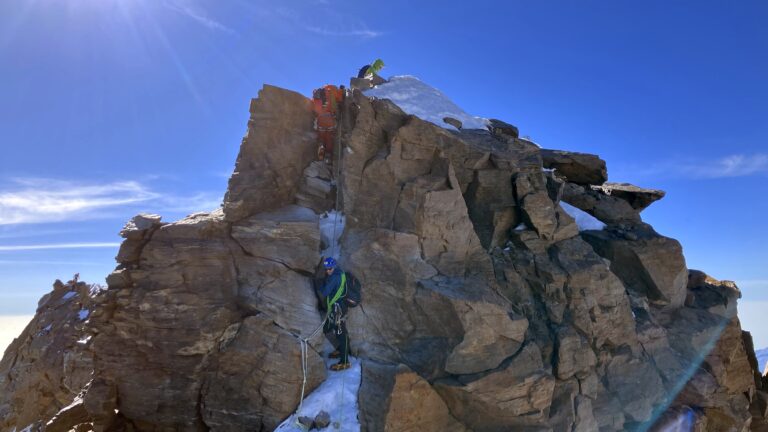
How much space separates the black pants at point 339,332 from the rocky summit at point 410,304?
43 centimetres

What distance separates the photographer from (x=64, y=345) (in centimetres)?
3316

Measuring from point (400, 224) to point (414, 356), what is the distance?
4487mm

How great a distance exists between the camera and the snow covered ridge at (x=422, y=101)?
59.9 feet

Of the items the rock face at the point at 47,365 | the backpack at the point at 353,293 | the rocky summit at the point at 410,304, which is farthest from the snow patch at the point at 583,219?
the rock face at the point at 47,365

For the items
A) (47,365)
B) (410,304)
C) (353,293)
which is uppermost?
(353,293)

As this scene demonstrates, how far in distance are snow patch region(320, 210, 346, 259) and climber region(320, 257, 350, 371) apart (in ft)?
5.30

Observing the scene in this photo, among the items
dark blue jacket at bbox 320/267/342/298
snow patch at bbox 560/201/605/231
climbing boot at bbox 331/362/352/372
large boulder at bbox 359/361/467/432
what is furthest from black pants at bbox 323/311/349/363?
snow patch at bbox 560/201/605/231

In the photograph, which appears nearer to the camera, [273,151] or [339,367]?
[339,367]

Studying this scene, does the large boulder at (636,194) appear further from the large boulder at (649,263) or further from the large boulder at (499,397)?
the large boulder at (499,397)

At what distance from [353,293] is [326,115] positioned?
7696 millimetres

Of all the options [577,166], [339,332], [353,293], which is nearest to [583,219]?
[577,166]

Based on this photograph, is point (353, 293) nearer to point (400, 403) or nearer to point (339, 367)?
point (339, 367)

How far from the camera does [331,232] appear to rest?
49.1ft

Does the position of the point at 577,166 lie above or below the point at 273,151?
above
